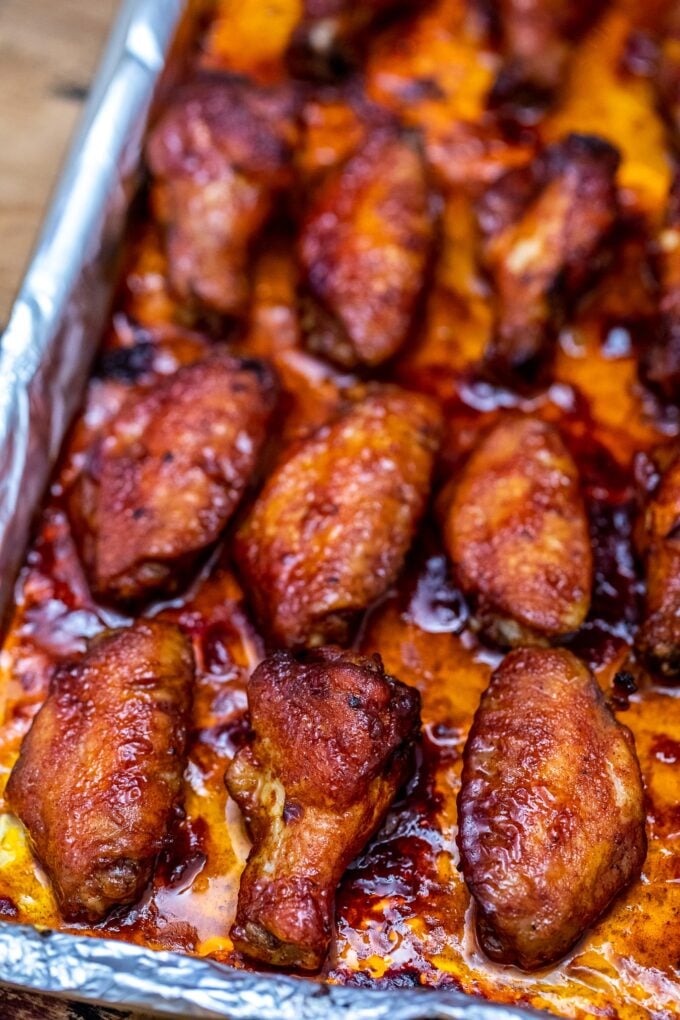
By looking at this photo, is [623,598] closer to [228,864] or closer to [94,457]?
[228,864]

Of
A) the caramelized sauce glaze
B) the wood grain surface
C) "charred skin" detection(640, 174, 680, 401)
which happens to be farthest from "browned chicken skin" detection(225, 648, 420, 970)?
the wood grain surface

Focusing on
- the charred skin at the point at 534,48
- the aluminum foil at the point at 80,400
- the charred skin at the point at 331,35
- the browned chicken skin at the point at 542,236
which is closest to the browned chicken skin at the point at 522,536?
the browned chicken skin at the point at 542,236

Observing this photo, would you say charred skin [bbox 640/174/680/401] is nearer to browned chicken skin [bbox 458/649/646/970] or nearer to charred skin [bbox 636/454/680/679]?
charred skin [bbox 636/454/680/679]

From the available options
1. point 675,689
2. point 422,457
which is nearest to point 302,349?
point 422,457

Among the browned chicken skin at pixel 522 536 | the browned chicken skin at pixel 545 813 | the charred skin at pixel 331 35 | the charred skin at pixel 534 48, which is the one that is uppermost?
the charred skin at pixel 534 48

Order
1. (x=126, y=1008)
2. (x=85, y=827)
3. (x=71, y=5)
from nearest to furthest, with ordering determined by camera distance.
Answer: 1. (x=126, y=1008)
2. (x=85, y=827)
3. (x=71, y=5)

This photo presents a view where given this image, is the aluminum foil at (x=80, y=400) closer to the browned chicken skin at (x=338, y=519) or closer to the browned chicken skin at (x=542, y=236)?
the browned chicken skin at (x=338, y=519)
